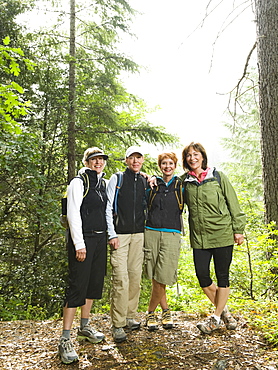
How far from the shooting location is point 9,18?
8.88 metres

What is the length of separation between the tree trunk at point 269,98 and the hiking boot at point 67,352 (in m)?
3.53

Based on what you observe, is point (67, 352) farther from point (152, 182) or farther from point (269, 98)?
point (269, 98)

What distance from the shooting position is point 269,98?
5.16m

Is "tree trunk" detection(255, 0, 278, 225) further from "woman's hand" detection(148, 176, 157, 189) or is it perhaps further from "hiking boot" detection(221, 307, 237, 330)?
"woman's hand" detection(148, 176, 157, 189)

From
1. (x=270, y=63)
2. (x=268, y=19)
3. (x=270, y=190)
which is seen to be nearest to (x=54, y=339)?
(x=270, y=190)

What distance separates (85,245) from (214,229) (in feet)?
5.23

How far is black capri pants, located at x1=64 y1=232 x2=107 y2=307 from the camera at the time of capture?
349 centimetres

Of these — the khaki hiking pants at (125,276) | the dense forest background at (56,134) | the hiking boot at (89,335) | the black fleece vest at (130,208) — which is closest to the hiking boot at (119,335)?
the khaki hiking pants at (125,276)

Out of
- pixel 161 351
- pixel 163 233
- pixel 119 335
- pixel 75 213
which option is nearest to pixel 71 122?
pixel 163 233

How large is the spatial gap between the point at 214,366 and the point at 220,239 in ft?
4.65

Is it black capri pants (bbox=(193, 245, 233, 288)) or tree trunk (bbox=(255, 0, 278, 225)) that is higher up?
tree trunk (bbox=(255, 0, 278, 225))

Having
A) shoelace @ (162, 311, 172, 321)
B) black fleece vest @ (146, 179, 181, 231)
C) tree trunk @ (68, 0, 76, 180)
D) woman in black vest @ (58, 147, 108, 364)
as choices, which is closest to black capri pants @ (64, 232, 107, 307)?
woman in black vest @ (58, 147, 108, 364)

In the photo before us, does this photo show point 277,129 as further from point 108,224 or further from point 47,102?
point 47,102

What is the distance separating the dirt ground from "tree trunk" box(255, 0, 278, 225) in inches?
80.2
